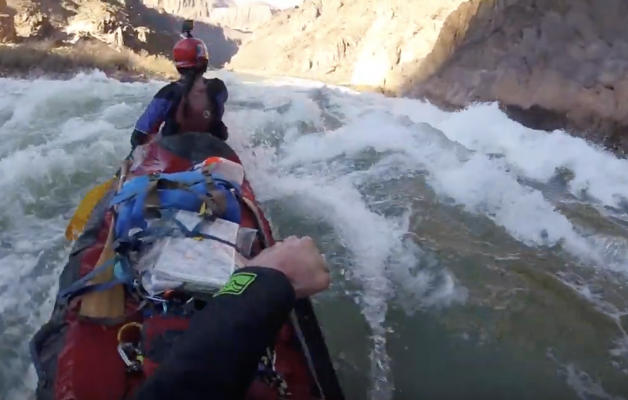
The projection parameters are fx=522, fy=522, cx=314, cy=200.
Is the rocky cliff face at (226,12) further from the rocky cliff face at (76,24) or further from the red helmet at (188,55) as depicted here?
the red helmet at (188,55)

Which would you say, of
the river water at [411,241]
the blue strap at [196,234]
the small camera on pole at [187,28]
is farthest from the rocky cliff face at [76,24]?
the blue strap at [196,234]

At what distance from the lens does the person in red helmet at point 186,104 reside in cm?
328

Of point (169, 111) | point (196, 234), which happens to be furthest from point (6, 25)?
point (196, 234)

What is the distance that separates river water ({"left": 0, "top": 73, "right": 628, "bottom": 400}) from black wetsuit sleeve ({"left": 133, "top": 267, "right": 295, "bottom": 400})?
1487mm

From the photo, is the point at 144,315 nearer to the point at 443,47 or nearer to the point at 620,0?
the point at 620,0

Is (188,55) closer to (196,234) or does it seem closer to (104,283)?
(196,234)

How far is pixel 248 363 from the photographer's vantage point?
0.87 meters

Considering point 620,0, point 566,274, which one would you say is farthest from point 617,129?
point 566,274

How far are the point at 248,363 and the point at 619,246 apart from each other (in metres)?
3.85

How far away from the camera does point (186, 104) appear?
3305mm

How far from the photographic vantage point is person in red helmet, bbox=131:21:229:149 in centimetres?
328

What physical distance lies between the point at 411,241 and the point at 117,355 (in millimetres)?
2483

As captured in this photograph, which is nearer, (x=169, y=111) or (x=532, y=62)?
(x=169, y=111)

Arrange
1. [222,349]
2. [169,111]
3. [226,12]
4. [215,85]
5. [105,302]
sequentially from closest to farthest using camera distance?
[222,349]
[105,302]
[169,111]
[215,85]
[226,12]
